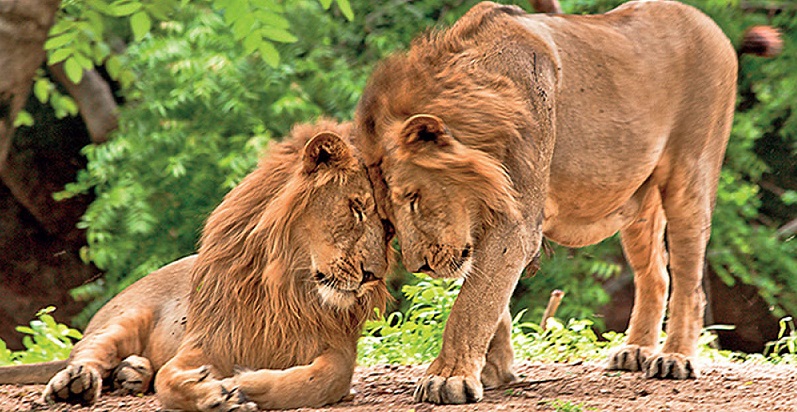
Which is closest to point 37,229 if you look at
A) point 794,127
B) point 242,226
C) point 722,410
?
point 794,127

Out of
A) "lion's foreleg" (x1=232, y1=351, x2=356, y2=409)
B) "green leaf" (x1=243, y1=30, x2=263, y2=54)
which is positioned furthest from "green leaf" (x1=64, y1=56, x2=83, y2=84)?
"lion's foreleg" (x1=232, y1=351, x2=356, y2=409)

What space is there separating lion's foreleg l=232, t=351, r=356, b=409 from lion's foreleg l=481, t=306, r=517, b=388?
1.91 feet

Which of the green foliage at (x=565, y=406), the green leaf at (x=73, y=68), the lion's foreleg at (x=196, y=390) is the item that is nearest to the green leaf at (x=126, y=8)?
the green leaf at (x=73, y=68)

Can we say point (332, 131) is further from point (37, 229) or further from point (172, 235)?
Answer: point (37, 229)

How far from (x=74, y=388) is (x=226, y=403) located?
705 millimetres

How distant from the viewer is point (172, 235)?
901 cm

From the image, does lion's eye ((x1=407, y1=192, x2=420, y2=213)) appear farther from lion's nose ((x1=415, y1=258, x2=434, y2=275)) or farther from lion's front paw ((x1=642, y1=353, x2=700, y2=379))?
lion's front paw ((x1=642, y1=353, x2=700, y2=379))

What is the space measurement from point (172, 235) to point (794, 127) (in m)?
5.31

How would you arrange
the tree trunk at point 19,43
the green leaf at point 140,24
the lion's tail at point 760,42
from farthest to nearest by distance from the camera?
the lion's tail at point 760,42 → the green leaf at point 140,24 → the tree trunk at point 19,43

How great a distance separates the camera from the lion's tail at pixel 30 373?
4152mm

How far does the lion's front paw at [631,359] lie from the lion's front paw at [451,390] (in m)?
1.23

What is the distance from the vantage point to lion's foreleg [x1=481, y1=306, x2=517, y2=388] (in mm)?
3863

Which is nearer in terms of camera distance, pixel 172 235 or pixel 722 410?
pixel 722 410

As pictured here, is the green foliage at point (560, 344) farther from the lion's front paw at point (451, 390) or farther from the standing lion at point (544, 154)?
the lion's front paw at point (451, 390)
